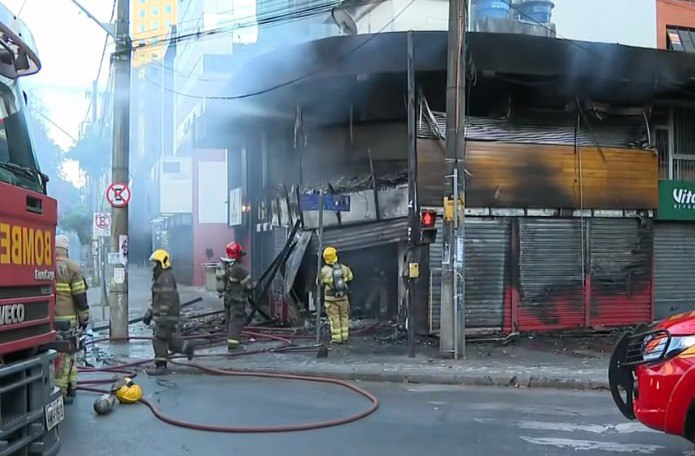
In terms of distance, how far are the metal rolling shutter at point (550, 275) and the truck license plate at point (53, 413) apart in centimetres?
956

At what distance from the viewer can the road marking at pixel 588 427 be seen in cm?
667

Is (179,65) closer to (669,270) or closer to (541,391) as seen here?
(669,270)

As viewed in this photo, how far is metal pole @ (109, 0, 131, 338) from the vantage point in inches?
483

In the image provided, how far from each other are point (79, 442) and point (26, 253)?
2.63m

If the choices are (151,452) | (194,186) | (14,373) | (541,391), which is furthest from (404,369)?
(194,186)

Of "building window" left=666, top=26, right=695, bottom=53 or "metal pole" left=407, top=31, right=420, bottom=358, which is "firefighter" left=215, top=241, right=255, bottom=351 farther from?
"building window" left=666, top=26, right=695, bottom=53

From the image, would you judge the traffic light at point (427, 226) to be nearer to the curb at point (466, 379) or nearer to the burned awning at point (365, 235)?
the burned awning at point (365, 235)

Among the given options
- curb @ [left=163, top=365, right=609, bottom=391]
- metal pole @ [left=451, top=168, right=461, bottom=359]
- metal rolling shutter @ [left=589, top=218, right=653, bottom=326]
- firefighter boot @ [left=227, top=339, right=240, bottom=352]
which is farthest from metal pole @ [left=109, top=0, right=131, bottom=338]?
metal rolling shutter @ [left=589, top=218, right=653, bottom=326]

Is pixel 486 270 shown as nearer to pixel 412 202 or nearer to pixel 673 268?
pixel 412 202

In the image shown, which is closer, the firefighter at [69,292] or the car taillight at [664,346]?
the car taillight at [664,346]

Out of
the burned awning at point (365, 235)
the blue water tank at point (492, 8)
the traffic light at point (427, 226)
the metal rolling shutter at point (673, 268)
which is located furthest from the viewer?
the blue water tank at point (492, 8)

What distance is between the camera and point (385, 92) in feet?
42.6

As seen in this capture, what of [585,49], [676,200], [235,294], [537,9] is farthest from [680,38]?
[235,294]

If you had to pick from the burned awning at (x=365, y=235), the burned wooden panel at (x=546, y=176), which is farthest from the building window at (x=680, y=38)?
the burned awning at (x=365, y=235)
